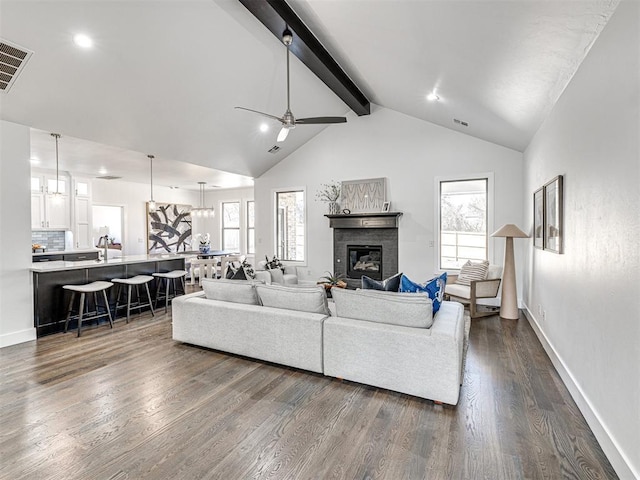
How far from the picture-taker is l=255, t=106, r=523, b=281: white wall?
220 inches

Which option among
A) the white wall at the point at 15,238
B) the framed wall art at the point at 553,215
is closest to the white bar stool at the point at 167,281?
the white wall at the point at 15,238

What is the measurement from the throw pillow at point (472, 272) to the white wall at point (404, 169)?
0.53 metres

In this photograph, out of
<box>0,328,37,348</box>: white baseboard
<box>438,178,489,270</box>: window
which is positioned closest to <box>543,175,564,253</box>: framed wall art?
<box>438,178,489,270</box>: window

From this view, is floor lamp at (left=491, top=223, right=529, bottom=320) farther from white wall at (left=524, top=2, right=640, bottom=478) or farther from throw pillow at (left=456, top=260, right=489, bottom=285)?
white wall at (left=524, top=2, right=640, bottom=478)

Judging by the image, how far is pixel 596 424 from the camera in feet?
6.79

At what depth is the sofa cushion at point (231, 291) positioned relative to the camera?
3.45 metres

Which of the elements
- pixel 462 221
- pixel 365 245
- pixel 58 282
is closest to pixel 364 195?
pixel 365 245

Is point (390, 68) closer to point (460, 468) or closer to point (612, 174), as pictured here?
point (612, 174)

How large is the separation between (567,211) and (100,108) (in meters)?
5.15

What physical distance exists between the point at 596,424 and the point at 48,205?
30.8 feet

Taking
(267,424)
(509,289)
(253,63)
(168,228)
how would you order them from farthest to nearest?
(168,228) < (509,289) < (253,63) < (267,424)

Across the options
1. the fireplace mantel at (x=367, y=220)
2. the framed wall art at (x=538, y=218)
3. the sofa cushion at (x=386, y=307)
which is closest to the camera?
the sofa cushion at (x=386, y=307)

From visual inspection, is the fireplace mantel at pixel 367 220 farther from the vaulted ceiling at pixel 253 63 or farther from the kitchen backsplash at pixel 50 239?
the kitchen backsplash at pixel 50 239

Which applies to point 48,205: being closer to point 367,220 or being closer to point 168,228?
point 168,228
